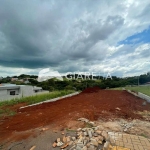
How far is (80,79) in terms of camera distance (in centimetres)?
2755

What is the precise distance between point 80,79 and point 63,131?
24.2m

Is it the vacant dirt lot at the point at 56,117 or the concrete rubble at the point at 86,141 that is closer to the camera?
the concrete rubble at the point at 86,141

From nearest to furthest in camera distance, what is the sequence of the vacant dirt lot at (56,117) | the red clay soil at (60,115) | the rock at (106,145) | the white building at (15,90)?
the rock at (106,145) → the vacant dirt lot at (56,117) → the red clay soil at (60,115) → the white building at (15,90)

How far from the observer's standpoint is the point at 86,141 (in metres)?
2.79

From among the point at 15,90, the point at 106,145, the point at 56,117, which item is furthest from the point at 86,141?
the point at 15,90

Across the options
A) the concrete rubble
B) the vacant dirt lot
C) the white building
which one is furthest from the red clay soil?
the white building

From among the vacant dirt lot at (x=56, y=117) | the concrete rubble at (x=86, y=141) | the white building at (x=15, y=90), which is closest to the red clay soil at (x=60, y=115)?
the vacant dirt lot at (x=56, y=117)

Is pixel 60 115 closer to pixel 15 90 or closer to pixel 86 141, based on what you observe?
pixel 86 141

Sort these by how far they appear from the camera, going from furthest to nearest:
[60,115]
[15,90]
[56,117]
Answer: [15,90] < [60,115] < [56,117]

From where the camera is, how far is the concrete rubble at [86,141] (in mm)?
2600

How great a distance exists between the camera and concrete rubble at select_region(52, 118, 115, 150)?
2.60 m

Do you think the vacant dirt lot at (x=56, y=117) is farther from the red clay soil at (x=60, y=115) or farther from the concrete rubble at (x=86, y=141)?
the concrete rubble at (x=86, y=141)

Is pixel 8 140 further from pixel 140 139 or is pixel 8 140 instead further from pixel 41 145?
pixel 140 139

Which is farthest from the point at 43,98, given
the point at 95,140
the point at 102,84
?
the point at 102,84
